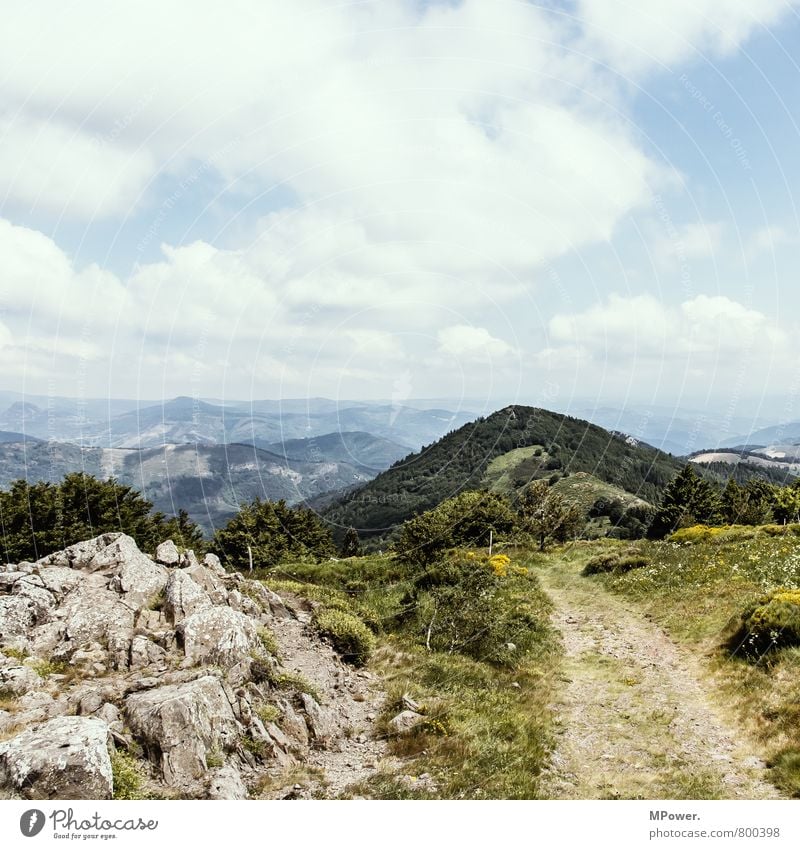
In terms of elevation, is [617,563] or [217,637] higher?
[217,637]

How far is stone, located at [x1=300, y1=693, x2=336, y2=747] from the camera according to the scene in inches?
552

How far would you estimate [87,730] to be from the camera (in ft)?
32.7

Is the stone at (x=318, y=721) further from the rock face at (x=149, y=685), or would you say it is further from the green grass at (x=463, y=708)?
the green grass at (x=463, y=708)

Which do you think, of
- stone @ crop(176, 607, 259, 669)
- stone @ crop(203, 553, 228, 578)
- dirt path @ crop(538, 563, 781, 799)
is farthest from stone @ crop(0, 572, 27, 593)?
dirt path @ crop(538, 563, 781, 799)

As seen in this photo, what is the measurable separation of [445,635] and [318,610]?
273 inches

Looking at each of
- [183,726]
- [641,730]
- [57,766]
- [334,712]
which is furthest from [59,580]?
[641,730]

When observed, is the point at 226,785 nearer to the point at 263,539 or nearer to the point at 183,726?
the point at 183,726

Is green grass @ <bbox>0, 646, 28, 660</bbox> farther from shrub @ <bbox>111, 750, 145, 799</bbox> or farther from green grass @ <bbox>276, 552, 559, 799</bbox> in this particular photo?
green grass @ <bbox>276, 552, 559, 799</bbox>

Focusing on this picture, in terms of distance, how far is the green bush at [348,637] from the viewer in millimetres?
21766

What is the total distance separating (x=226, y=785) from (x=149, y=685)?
3.79 metres

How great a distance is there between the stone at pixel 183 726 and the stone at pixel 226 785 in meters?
0.28

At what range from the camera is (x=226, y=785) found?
10609 mm

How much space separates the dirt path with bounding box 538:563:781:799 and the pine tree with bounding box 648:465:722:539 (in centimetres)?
6750

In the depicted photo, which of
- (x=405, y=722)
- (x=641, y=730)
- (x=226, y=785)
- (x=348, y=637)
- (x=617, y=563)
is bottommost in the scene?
(x=348, y=637)
